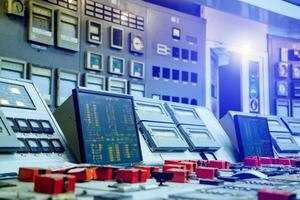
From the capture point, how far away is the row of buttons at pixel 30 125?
1.53 meters

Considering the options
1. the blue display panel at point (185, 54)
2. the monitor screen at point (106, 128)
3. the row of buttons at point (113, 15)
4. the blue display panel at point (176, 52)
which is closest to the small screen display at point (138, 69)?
the row of buttons at point (113, 15)

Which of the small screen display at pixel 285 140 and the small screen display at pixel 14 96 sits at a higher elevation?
the small screen display at pixel 14 96

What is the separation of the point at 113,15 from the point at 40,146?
217cm

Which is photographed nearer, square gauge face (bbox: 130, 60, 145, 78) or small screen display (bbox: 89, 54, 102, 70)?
small screen display (bbox: 89, 54, 102, 70)

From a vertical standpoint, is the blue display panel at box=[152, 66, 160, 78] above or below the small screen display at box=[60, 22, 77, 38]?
below

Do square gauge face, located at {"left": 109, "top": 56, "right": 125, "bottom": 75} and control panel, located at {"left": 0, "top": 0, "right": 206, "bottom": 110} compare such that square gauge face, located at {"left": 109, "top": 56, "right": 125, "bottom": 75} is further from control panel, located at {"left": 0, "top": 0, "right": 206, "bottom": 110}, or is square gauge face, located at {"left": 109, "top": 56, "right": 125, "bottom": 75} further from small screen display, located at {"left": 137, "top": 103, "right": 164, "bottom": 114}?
small screen display, located at {"left": 137, "top": 103, "right": 164, "bottom": 114}

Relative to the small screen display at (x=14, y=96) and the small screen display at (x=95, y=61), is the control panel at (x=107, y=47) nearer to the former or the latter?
the small screen display at (x=95, y=61)

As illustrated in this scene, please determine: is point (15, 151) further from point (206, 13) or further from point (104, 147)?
point (206, 13)

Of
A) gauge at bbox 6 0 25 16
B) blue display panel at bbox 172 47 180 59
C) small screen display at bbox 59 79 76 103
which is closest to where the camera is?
gauge at bbox 6 0 25 16

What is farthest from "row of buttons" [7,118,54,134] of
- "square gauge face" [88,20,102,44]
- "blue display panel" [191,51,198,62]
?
"blue display panel" [191,51,198,62]

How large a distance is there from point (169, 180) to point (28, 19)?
195 cm

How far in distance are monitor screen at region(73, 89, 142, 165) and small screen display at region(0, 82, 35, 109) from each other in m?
0.19

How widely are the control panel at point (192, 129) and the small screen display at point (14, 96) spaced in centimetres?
94

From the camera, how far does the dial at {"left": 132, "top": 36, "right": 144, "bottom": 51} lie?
3.71 meters
